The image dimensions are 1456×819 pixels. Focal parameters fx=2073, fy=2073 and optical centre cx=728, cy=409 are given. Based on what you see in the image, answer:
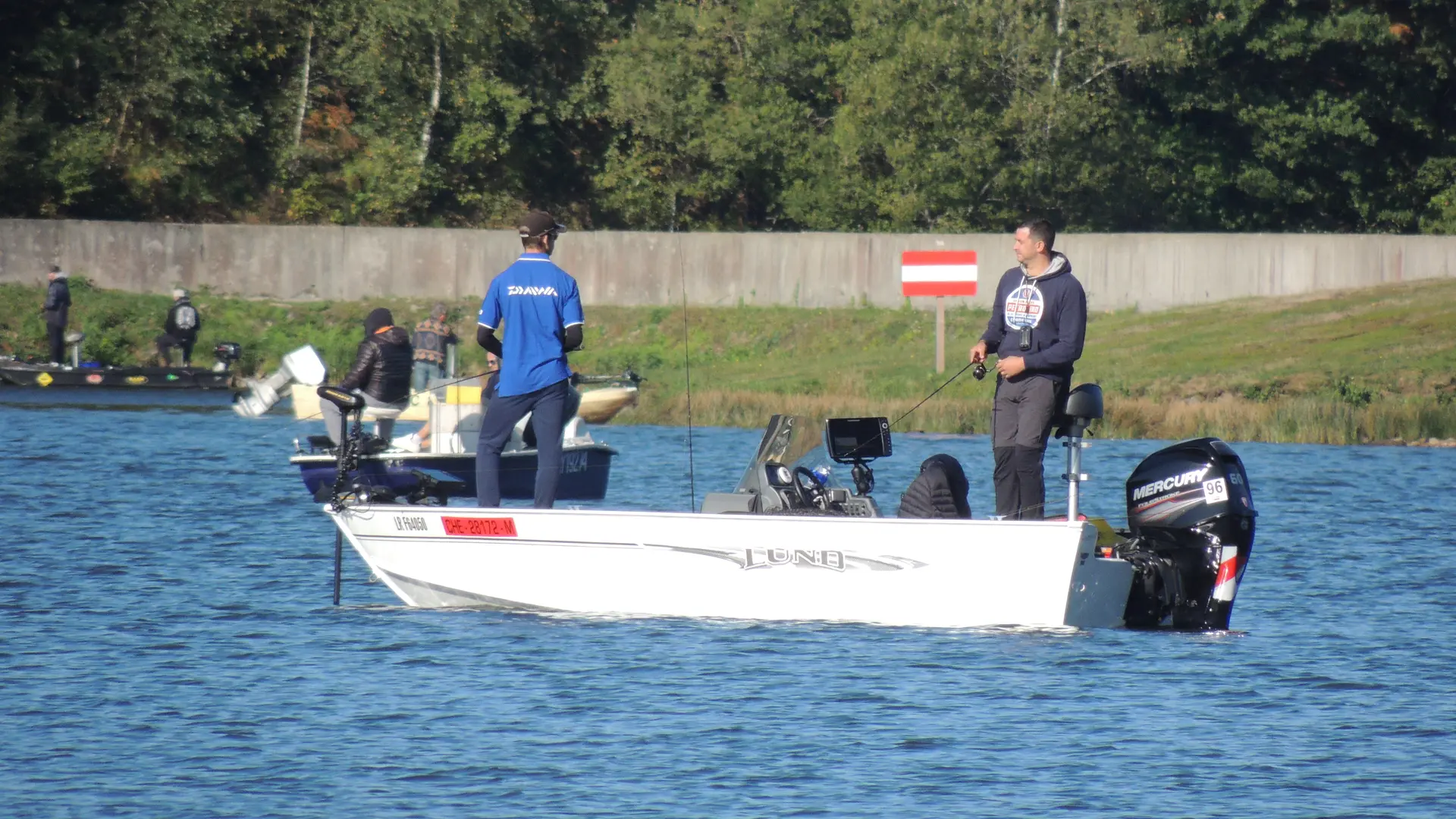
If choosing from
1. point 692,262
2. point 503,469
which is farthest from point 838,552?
point 692,262

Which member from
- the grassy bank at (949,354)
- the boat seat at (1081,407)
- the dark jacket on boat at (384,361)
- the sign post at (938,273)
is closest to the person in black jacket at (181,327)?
the grassy bank at (949,354)

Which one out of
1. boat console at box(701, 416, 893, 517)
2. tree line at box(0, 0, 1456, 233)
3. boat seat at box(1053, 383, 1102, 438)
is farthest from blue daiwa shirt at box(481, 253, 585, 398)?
tree line at box(0, 0, 1456, 233)

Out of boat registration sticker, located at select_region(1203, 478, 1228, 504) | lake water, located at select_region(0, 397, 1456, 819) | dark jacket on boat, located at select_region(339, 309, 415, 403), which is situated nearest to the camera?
lake water, located at select_region(0, 397, 1456, 819)

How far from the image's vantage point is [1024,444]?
10281 millimetres

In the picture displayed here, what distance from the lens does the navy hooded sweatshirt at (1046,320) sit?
403 inches

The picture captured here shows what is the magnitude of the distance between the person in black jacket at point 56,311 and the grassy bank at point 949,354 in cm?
225

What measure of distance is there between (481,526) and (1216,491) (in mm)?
3657

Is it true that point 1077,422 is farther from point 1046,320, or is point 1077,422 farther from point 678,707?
point 678,707

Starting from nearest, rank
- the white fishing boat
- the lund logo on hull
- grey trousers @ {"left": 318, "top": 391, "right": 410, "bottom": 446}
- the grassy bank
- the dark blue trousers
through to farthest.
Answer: the white fishing boat
the lund logo on hull
the dark blue trousers
grey trousers @ {"left": 318, "top": 391, "right": 410, "bottom": 446}
the grassy bank

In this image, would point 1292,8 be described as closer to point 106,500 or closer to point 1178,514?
point 106,500

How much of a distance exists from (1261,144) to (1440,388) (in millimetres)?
15711

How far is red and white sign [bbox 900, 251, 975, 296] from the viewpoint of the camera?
113ft

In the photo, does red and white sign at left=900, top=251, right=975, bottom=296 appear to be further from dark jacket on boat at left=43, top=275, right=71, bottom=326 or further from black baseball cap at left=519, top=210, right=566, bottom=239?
black baseball cap at left=519, top=210, right=566, bottom=239

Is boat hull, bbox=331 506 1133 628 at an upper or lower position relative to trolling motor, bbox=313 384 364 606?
lower
